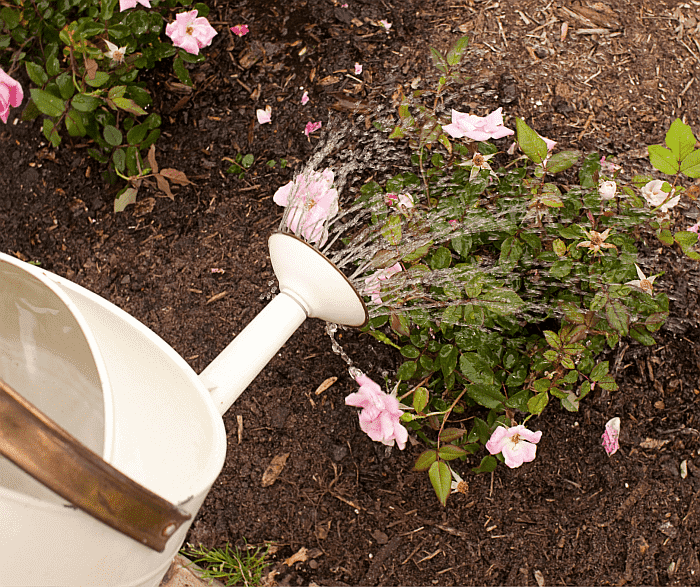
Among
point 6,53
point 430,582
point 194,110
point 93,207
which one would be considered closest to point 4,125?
point 6,53

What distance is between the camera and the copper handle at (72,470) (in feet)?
1.11

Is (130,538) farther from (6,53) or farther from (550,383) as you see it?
(6,53)

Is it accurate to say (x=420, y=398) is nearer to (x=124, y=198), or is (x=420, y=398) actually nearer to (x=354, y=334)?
(x=354, y=334)

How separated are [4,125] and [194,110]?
565mm

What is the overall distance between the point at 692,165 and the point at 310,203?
0.71m

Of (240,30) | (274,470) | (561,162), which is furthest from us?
(240,30)

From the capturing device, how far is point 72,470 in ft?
1.17

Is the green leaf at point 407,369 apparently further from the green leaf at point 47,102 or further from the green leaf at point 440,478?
the green leaf at point 47,102

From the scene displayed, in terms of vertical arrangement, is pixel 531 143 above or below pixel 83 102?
below

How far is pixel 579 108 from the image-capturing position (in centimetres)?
138

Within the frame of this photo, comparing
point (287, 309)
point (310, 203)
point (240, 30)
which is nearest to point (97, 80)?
point (240, 30)

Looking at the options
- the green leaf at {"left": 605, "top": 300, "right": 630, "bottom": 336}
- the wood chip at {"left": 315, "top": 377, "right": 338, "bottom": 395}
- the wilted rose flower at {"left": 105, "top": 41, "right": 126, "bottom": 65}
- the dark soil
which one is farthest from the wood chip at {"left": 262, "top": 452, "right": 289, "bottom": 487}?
the wilted rose flower at {"left": 105, "top": 41, "right": 126, "bottom": 65}

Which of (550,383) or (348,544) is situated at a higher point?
(550,383)

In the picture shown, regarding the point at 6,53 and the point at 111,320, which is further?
the point at 6,53
